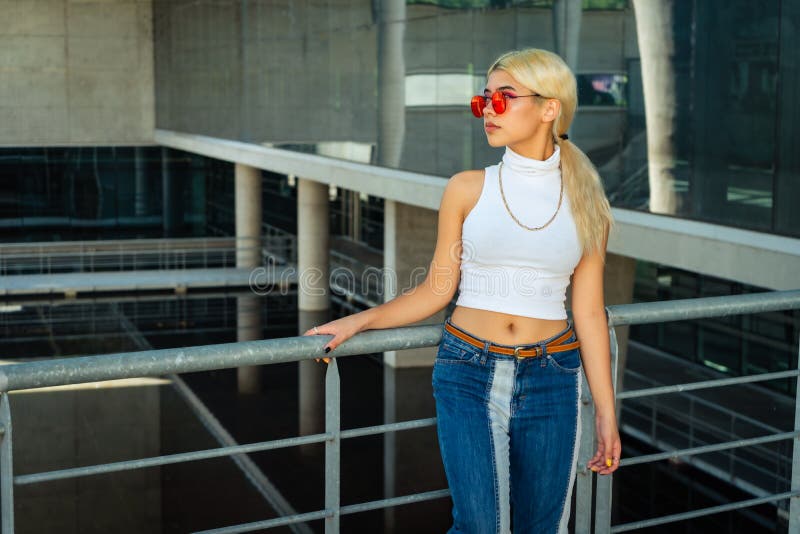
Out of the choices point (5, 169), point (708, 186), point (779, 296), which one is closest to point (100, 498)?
point (708, 186)

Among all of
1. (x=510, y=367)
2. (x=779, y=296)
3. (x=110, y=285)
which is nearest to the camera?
(x=510, y=367)

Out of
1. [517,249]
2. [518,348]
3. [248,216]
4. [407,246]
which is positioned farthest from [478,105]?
[248,216]

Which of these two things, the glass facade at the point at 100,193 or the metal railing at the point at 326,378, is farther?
the glass facade at the point at 100,193

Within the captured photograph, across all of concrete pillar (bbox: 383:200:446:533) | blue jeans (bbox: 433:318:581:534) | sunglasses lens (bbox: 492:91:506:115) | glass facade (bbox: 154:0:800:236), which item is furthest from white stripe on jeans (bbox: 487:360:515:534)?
concrete pillar (bbox: 383:200:446:533)

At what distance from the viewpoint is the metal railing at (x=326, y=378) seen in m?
2.74

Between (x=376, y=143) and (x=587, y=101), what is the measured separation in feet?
24.5

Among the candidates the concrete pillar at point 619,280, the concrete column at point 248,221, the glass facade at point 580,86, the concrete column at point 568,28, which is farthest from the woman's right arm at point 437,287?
the concrete column at point 248,221

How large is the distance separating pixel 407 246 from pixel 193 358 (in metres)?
19.8

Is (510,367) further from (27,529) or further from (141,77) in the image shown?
(141,77)

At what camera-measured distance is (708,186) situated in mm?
10781

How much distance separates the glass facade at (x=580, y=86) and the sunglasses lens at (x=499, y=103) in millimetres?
7110

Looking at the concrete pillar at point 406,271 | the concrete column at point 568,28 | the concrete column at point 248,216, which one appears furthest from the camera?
the concrete column at point 248,216

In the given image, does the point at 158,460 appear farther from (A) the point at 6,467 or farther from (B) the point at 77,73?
(B) the point at 77,73

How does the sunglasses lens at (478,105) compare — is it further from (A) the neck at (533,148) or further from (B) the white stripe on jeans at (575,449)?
(B) the white stripe on jeans at (575,449)
